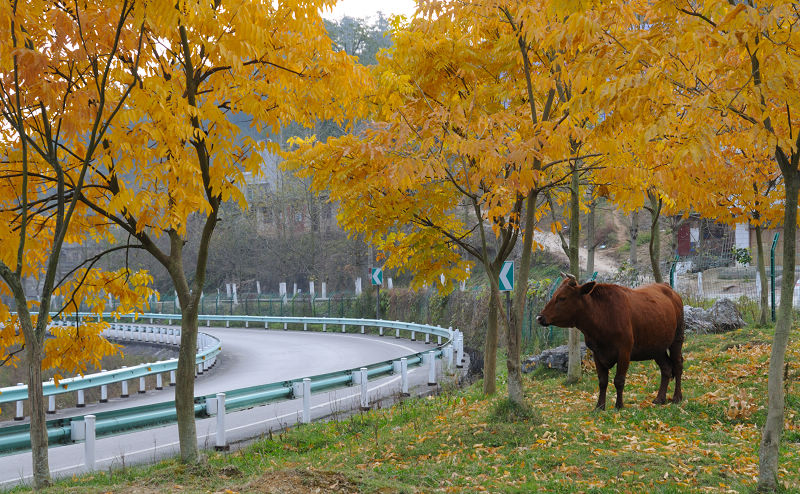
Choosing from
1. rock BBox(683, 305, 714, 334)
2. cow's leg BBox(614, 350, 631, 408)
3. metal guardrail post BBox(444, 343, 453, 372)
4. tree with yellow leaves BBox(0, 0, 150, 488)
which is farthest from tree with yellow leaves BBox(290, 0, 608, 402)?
rock BBox(683, 305, 714, 334)

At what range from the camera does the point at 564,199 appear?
15016 mm

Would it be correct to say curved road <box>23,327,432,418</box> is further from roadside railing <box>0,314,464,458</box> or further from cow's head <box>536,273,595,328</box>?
cow's head <box>536,273,595,328</box>

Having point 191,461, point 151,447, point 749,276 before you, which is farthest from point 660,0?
point 749,276

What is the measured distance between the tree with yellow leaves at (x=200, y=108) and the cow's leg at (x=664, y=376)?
6482 millimetres

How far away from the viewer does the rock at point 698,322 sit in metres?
18.1

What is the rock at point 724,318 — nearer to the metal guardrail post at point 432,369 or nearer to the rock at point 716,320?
the rock at point 716,320

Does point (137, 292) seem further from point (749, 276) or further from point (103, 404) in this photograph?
point (749, 276)

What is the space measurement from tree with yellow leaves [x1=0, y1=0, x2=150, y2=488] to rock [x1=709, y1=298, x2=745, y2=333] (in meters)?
14.9

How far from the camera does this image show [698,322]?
1830cm

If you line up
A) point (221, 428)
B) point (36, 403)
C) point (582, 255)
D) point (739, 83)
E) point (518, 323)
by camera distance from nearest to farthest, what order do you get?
1. point (36, 403)
2. point (739, 83)
3. point (518, 323)
4. point (221, 428)
5. point (582, 255)

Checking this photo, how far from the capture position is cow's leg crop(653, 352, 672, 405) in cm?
1075

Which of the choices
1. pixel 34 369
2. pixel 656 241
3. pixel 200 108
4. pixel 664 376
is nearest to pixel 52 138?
pixel 200 108

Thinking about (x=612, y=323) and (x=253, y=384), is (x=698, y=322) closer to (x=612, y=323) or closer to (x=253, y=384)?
(x=612, y=323)

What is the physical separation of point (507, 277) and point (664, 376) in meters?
5.52
